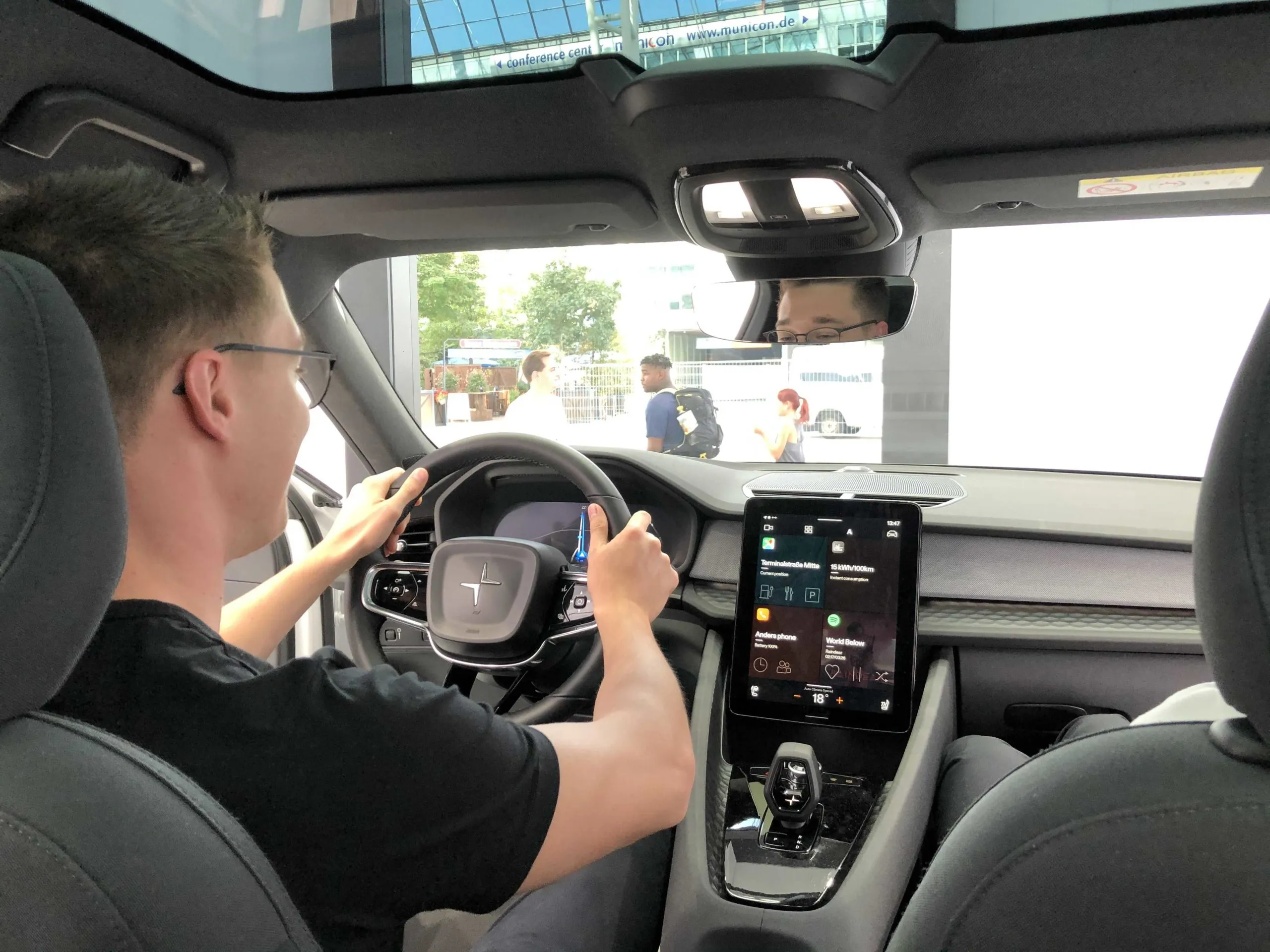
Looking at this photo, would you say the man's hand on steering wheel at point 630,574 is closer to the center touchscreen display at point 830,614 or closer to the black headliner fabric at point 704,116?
the center touchscreen display at point 830,614

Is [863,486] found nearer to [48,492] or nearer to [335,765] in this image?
[335,765]

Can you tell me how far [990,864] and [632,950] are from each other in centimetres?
117

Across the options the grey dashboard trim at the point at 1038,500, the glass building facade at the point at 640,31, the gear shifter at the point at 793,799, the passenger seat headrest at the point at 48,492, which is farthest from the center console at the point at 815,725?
the passenger seat headrest at the point at 48,492

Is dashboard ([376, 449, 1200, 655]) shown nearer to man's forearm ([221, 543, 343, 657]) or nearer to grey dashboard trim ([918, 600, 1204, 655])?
grey dashboard trim ([918, 600, 1204, 655])

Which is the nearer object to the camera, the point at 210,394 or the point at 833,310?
the point at 210,394

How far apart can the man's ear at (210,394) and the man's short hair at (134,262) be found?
2 centimetres

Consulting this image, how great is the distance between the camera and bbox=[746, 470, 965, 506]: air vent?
2254 mm

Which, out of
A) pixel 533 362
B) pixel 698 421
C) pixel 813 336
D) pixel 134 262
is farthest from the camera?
pixel 533 362

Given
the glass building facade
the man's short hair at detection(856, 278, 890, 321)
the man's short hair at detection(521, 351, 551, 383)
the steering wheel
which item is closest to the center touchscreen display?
the steering wheel

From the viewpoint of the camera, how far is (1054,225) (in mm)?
2146

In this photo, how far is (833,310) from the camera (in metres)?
2.23

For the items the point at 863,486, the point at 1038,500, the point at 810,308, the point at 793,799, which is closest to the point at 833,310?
the point at 810,308

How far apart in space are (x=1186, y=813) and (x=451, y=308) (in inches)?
112

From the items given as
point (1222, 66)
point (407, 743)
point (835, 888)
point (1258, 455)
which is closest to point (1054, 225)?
point (1222, 66)
